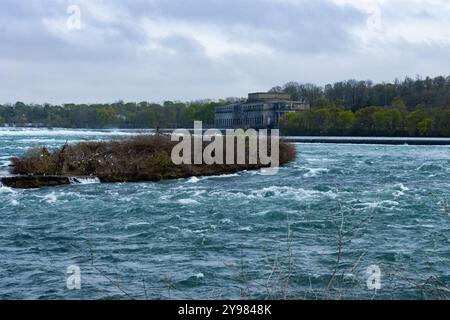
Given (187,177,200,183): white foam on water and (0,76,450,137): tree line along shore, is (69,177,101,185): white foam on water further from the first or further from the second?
(0,76,450,137): tree line along shore

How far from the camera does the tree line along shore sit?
106 metres

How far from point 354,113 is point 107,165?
96.2 meters

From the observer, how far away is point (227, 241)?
1559 centimetres

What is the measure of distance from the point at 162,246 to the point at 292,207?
698 centimetres

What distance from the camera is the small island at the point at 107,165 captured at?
3017 centimetres

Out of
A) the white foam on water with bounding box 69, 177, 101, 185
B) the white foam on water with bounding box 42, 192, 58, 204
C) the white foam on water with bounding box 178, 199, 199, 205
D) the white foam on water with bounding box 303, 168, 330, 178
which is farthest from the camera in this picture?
the white foam on water with bounding box 303, 168, 330, 178

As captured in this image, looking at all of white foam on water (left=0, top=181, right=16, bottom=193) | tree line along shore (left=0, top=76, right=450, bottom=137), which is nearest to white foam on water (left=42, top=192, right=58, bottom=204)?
white foam on water (left=0, top=181, right=16, bottom=193)

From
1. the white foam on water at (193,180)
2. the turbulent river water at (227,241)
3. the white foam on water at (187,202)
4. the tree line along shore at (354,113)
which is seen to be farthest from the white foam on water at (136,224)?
the tree line along shore at (354,113)

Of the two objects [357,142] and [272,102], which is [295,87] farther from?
[357,142]

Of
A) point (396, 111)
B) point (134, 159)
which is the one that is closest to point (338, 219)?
point (134, 159)

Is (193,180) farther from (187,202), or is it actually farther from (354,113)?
(354,113)

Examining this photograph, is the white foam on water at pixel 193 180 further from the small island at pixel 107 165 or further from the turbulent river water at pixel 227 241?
the turbulent river water at pixel 227 241

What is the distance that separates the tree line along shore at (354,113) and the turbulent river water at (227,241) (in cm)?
8009

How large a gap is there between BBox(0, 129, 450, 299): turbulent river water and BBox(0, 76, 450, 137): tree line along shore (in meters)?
80.1
